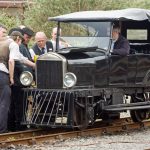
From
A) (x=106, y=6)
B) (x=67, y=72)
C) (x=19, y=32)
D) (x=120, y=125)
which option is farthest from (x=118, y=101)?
(x=106, y=6)

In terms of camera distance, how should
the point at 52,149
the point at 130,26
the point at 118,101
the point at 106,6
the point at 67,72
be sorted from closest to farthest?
the point at 52,149
the point at 67,72
the point at 118,101
the point at 130,26
the point at 106,6

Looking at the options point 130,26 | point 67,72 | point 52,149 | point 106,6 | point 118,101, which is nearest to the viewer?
point 52,149

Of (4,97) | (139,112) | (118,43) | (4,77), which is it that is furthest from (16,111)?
(139,112)

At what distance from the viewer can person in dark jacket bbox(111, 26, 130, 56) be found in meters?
13.2

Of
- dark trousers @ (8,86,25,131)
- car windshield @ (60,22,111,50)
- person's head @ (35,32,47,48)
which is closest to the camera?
dark trousers @ (8,86,25,131)

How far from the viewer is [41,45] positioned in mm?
13867

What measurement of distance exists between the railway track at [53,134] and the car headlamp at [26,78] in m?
0.95

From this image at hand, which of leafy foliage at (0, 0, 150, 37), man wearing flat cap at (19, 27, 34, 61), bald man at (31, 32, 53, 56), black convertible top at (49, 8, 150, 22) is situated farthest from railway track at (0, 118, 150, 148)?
leafy foliage at (0, 0, 150, 37)

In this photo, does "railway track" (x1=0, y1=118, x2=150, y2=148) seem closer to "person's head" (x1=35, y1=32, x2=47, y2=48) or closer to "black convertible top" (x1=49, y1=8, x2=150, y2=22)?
"person's head" (x1=35, y1=32, x2=47, y2=48)

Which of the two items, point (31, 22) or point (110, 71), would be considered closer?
point (110, 71)

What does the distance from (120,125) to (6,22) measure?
46.6 feet

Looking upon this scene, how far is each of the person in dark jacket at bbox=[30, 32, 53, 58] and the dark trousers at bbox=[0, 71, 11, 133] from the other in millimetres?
1374

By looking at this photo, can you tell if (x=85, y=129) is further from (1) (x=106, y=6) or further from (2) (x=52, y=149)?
(1) (x=106, y=6)

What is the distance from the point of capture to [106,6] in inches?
1062
